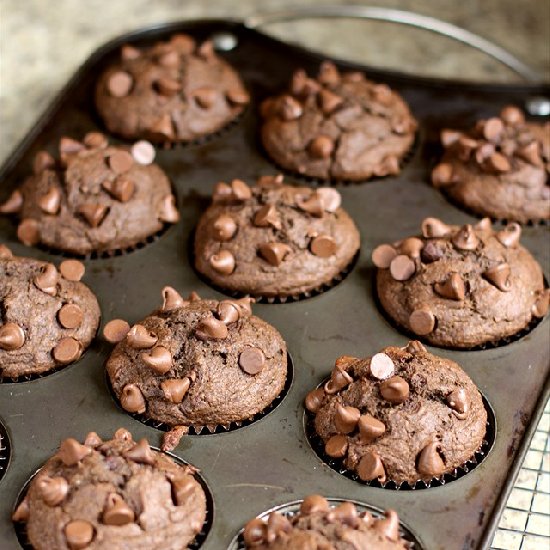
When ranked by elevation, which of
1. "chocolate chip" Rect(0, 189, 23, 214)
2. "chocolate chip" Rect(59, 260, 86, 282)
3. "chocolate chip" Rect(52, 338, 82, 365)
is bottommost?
"chocolate chip" Rect(52, 338, 82, 365)

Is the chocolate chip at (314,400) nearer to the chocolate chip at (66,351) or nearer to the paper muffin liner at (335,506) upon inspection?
the paper muffin liner at (335,506)

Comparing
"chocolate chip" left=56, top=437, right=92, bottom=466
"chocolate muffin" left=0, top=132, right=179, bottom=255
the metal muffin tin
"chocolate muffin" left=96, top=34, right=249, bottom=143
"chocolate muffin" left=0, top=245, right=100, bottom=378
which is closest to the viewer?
"chocolate chip" left=56, top=437, right=92, bottom=466

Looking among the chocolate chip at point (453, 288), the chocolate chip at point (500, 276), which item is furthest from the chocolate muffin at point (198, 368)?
the chocolate chip at point (500, 276)

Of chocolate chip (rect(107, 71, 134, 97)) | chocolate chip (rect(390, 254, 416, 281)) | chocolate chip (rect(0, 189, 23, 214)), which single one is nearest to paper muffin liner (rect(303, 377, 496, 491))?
chocolate chip (rect(390, 254, 416, 281))

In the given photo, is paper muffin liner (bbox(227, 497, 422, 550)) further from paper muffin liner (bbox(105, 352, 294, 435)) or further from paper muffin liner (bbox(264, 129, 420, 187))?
paper muffin liner (bbox(264, 129, 420, 187))

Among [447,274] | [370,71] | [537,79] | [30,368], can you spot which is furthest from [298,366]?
[537,79]

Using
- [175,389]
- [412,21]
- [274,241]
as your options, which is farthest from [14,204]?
[412,21]

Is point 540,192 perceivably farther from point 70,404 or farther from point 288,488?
point 70,404

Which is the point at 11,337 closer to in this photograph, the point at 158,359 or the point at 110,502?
the point at 158,359
